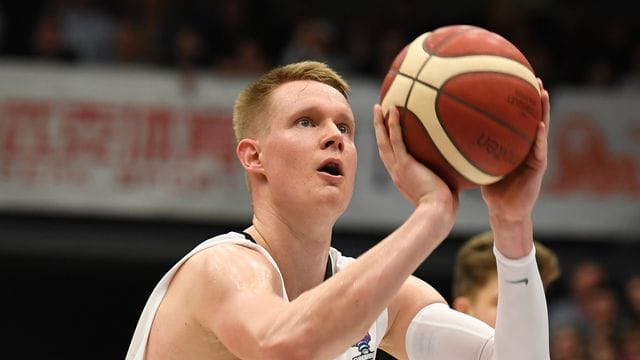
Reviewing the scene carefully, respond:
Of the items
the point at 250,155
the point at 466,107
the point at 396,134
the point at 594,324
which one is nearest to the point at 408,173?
the point at 396,134

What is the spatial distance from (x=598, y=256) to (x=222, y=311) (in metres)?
8.29

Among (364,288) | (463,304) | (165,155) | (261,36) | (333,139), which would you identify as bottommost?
(165,155)

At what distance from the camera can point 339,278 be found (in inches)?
122

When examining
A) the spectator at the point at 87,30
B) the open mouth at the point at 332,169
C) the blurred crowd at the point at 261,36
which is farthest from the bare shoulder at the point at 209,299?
the spectator at the point at 87,30

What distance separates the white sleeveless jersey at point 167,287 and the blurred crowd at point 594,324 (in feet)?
15.3

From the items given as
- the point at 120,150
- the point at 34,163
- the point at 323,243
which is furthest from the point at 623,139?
the point at 323,243

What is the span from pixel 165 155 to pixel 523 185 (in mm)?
7289

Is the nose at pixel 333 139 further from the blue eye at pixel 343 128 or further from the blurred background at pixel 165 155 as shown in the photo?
the blurred background at pixel 165 155

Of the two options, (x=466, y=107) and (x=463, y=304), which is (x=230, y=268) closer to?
(x=466, y=107)

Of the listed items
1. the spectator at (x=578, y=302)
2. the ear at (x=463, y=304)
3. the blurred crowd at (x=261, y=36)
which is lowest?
the spectator at (x=578, y=302)

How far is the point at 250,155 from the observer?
391 cm

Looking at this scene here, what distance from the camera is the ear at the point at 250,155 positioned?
3.89 metres

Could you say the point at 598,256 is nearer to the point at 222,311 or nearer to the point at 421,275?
the point at 421,275

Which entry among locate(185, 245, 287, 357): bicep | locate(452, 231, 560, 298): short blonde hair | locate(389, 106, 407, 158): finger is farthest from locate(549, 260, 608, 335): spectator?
locate(389, 106, 407, 158): finger
